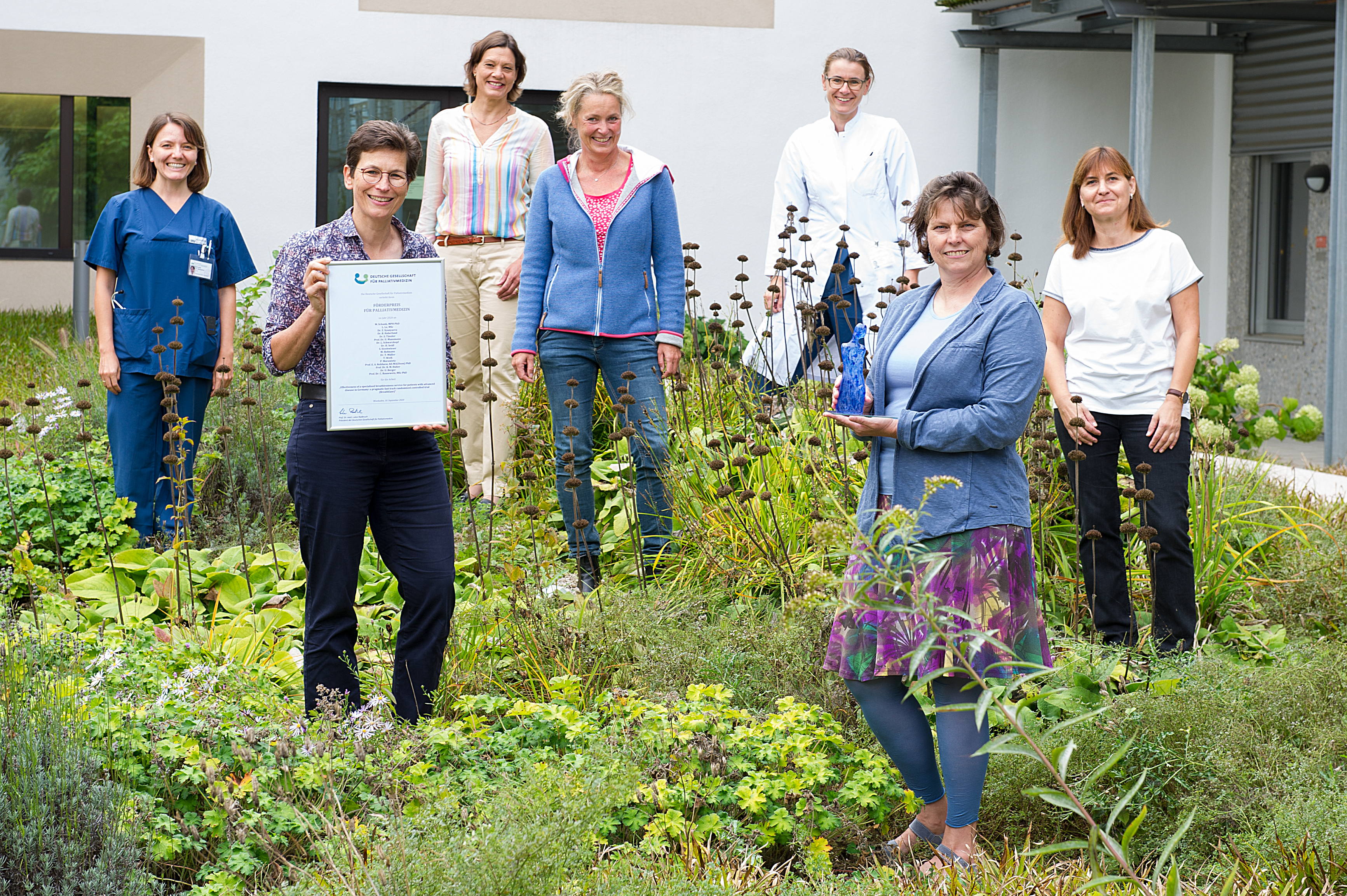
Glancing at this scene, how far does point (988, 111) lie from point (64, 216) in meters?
8.18

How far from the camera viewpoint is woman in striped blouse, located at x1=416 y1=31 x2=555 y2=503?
6.04 meters

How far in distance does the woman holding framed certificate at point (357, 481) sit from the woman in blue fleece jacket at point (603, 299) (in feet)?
4.70

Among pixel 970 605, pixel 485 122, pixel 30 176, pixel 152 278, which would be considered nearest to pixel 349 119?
pixel 30 176

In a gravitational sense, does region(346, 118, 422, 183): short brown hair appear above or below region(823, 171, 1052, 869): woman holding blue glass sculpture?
above

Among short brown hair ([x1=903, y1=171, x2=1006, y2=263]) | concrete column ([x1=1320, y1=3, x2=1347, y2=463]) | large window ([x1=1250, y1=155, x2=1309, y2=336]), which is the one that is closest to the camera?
short brown hair ([x1=903, y1=171, x2=1006, y2=263])

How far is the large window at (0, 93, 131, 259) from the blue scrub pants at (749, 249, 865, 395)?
7.23 m

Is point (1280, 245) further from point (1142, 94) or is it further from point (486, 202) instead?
point (486, 202)

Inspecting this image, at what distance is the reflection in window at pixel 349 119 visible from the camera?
10.3 m

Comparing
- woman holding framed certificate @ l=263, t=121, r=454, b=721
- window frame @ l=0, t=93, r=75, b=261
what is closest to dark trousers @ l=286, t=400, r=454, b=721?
woman holding framed certificate @ l=263, t=121, r=454, b=721

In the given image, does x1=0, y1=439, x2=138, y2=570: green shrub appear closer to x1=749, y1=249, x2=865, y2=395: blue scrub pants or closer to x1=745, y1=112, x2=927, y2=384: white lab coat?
x1=749, y1=249, x2=865, y2=395: blue scrub pants

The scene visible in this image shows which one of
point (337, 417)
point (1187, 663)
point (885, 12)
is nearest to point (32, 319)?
point (885, 12)

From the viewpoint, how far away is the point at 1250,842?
9.66 feet

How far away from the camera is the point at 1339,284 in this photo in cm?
834

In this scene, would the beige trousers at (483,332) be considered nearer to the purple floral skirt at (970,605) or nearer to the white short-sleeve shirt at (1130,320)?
the white short-sleeve shirt at (1130,320)
